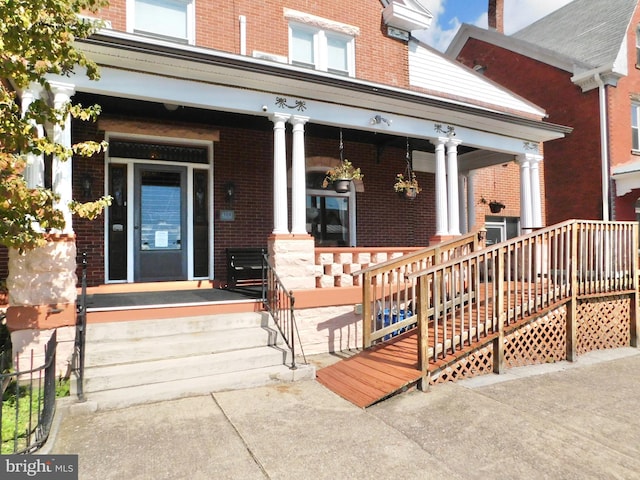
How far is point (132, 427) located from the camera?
13.0 ft

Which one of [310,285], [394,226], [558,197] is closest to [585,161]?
[558,197]

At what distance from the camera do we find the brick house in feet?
21.6

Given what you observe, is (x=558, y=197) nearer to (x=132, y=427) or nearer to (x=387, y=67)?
(x=387, y=67)

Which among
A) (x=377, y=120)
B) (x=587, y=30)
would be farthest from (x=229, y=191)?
(x=587, y=30)

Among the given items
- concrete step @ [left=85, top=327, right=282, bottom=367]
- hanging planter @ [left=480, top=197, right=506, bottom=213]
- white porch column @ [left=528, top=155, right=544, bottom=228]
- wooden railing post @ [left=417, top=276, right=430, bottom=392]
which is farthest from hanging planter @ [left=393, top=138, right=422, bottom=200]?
concrete step @ [left=85, top=327, right=282, bottom=367]

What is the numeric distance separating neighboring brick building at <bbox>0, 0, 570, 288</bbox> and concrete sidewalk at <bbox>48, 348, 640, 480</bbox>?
2.82m

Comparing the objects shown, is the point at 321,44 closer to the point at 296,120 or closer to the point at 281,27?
the point at 281,27

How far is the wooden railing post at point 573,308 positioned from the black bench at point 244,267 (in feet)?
17.4

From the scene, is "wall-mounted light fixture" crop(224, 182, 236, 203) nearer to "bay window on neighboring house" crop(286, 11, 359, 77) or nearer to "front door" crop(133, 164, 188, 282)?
"front door" crop(133, 164, 188, 282)

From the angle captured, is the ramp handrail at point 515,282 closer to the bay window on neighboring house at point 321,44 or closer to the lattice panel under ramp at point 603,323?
the lattice panel under ramp at point 603,323

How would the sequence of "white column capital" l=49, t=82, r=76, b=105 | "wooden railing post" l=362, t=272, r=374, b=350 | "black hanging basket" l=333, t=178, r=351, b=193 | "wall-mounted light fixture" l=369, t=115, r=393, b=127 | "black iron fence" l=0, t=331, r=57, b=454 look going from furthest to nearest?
1. "black hanging basket" l=333, t=178, r=351, b=193
2. "wall-mounted light fixture" l=369, t=115, r=393, b=127
3. "wooden railing post" l=362, t=272, r=374, b=350
4. "white column capital" l=49, t=82, r=76, b=105
5. "black iron fence" l=0, t=331, r=57, b=454

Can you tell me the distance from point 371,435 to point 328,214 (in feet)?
21.9

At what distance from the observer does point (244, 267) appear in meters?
8.10

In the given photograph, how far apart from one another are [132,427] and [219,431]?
849 millimetres
